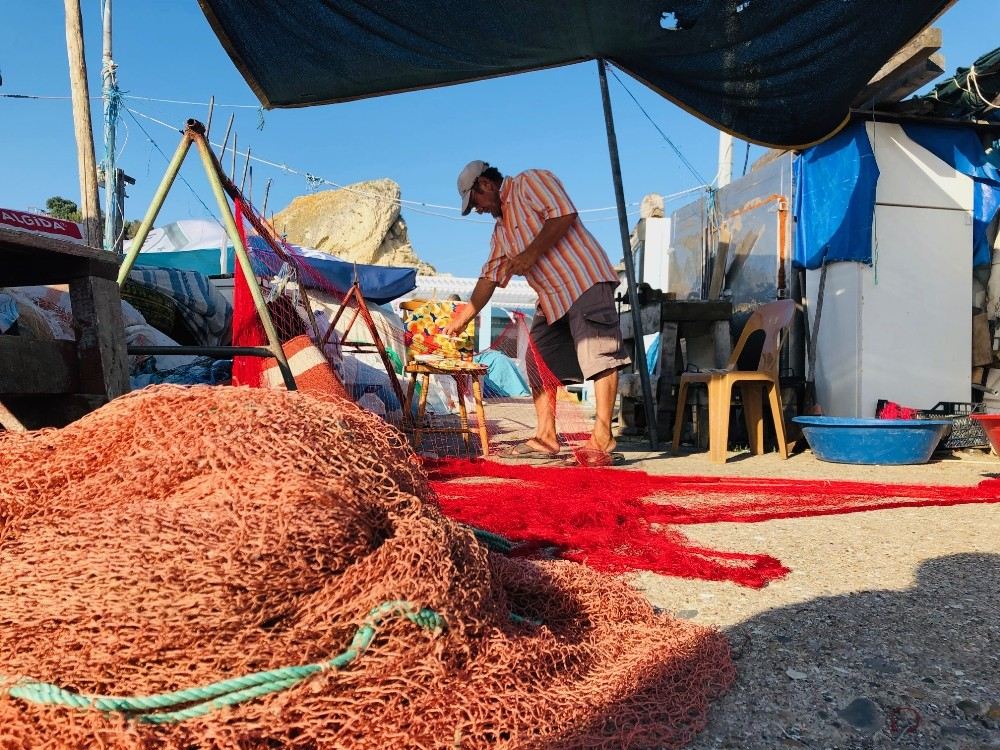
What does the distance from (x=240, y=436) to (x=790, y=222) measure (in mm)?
6702

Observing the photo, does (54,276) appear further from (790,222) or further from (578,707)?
(790,222)

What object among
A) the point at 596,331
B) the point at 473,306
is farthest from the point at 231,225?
the point at 596,331

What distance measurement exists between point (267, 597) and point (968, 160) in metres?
7.30

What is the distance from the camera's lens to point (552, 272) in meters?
4.84

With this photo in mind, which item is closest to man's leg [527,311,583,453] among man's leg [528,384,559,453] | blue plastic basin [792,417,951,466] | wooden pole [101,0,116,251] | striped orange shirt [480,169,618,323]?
man's leg [528,384,559,453]

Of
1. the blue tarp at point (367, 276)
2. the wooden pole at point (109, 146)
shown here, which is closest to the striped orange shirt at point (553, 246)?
the blue tarp at point (367, 276)

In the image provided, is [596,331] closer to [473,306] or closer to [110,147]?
[473,306]

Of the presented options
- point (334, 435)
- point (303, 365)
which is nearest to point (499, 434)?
point (303, 365)

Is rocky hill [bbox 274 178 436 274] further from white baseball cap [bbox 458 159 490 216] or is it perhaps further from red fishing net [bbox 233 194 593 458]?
white baseball cap [bbox 458 159 490 216]

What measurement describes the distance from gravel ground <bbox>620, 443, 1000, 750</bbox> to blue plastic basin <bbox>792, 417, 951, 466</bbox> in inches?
77.1

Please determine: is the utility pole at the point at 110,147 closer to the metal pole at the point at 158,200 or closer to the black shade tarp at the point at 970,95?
the metal pole at the point at 158,200

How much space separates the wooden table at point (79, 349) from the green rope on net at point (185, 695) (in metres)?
1.68

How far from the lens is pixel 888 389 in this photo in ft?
19.9

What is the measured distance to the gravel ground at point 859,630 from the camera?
1300 millimetres
